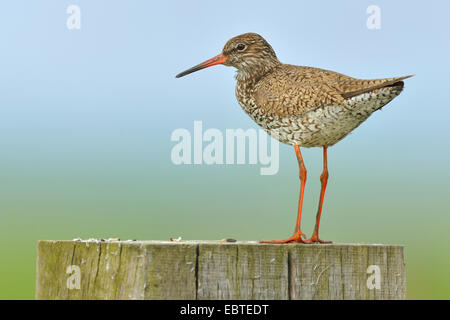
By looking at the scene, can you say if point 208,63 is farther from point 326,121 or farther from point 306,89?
point 326,121

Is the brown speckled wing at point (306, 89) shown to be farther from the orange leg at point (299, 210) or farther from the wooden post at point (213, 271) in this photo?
the wooden post at point (213, 271)

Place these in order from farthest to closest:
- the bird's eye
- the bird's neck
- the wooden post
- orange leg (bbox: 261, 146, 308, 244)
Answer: the bird's eye → the bird's neck → orange leg (bbox: 261, 146, 308, 244) → the wooden post

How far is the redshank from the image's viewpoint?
19.4 feet

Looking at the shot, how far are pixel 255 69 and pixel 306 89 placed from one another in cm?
129

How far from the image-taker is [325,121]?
6.05 metres

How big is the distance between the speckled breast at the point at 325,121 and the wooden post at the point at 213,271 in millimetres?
1851

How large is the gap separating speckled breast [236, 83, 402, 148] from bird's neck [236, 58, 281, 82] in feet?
2.60

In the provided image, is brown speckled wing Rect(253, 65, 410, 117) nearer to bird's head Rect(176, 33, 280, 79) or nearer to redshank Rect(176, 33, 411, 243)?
redshank Rect(176, 33, 411, 243)

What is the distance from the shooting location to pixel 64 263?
4.56 metres

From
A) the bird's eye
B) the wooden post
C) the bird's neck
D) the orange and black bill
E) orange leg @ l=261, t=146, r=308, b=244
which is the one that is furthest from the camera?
the orange and black bill

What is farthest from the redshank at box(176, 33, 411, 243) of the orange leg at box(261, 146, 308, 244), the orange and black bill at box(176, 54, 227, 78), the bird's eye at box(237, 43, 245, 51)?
the orange and black bill at box(176, 54, 227, 78)

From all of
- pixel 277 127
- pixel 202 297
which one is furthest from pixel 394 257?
pixel 277 127

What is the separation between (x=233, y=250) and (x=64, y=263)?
4.95 feet
